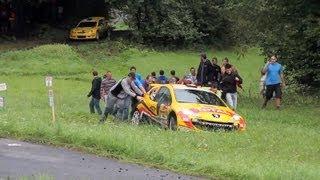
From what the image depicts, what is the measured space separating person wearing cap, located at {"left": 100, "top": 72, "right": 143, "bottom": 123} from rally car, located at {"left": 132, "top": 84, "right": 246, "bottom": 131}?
33cm

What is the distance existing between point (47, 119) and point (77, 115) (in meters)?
Result: 2.34

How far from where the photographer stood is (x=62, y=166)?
12758mm

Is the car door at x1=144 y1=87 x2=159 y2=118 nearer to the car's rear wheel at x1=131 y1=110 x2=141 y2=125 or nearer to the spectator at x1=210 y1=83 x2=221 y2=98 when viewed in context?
the car's rear wheel at x1=131 y1=110 x2=141 y2=125

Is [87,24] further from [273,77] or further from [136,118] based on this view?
[136,118]

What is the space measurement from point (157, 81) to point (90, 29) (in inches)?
916

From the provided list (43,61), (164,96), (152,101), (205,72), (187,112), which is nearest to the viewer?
(187,112)

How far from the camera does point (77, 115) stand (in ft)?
72.9

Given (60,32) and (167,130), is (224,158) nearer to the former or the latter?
(167,130)

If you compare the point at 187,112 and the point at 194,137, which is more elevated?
the point at 187,112

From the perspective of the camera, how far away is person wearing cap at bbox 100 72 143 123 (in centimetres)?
2050

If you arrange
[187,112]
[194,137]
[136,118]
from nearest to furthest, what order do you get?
[194,137] → [187,112] → [136,118]

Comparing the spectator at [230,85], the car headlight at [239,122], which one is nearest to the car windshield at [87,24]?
the spectator at [230,85]

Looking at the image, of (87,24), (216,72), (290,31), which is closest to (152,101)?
(216,72)

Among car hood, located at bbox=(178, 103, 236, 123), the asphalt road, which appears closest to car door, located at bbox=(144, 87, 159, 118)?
car hood, located at bbox=(178, 103, 236, 123)
